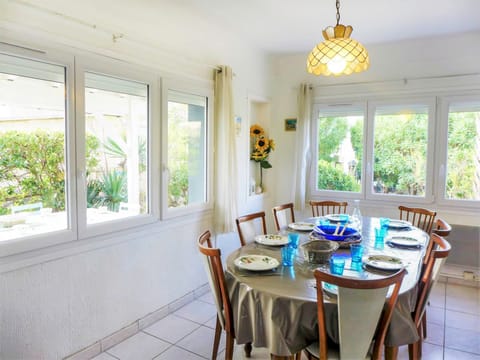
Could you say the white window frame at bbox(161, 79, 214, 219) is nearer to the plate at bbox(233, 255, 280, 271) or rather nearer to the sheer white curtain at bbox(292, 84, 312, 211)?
the plate at bbox(233, 255, 280, 271)

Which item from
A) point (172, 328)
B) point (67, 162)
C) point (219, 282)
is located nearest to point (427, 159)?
point (219, 282)

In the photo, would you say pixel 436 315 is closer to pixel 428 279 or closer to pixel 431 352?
pixel 431 352

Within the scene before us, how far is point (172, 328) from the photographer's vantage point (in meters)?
2.71

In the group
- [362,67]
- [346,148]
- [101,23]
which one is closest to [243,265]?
[362,67]

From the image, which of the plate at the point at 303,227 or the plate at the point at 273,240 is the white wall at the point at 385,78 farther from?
the plate at the point at 273,240

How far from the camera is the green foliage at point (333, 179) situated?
4.29 m

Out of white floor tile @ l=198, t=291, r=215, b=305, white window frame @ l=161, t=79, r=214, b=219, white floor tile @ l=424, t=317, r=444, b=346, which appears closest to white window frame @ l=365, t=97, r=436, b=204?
white floor tile @ l=424, t=317, r=444, b=346

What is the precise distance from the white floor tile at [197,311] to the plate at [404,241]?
1623 mm

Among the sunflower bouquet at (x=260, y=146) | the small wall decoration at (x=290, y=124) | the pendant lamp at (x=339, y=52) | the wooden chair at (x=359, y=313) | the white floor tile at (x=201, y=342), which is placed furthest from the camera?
the small wall decoration at (x=290, y=124)

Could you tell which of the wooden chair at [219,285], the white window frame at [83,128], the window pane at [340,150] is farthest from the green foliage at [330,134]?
the wooden chair at [219,285]

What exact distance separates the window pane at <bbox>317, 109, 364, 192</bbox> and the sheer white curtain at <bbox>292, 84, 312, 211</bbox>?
214 mm

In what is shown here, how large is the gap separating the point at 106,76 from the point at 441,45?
3.50m

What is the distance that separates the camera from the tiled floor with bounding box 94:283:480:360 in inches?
92.7

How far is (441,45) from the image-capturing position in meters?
3.68
